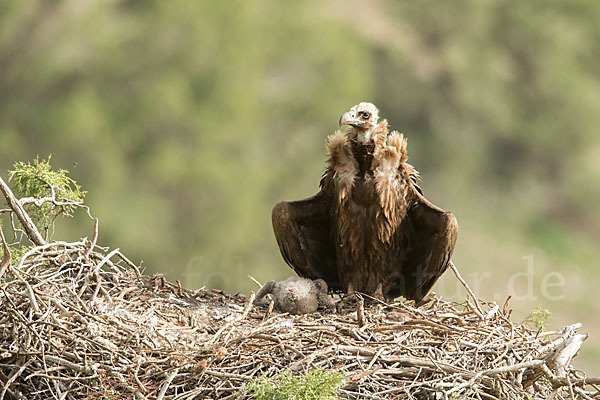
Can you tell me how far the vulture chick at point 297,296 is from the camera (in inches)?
203

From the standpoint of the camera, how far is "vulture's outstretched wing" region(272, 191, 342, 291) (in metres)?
5.73

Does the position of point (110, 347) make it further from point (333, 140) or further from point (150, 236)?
point (150, 236)

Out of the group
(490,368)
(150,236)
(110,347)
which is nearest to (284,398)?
(110,347)

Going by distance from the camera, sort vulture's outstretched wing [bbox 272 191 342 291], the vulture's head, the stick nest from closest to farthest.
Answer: the stick nest
the vulture's head
vulture's outstretched wing [bbox 272 191 342 291]

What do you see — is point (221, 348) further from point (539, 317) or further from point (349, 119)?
point (539, 317)

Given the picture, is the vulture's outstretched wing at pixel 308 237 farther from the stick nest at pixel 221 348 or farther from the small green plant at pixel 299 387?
the small green plant at pixel 299 387

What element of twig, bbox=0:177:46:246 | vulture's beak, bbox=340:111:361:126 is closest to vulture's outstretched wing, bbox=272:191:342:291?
vulture's beak, bbox=340:111:361:126

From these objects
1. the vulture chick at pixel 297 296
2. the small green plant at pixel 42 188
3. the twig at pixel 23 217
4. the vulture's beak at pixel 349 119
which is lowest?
the twig at pixel 23 217

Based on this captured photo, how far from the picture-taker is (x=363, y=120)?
17.7ft

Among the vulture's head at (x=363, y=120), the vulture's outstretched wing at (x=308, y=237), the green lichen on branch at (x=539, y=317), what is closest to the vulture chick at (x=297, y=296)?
the vulture's outstretched wing at (x=308, y=237)

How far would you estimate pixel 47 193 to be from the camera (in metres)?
5.16

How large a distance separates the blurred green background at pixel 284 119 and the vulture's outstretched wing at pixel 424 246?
5.12m

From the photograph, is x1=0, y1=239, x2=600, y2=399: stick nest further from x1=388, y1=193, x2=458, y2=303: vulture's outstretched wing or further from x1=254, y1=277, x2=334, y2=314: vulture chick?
x1=388, y1=193, x2=458, y2=303: vulture's outstretched wing

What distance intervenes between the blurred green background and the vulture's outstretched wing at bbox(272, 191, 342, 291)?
15.5ft
